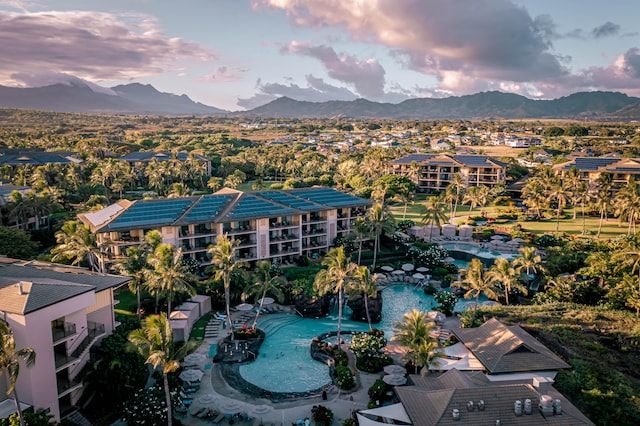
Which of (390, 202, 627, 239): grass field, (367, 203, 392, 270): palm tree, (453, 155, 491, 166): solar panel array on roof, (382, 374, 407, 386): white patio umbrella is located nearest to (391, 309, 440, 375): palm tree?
(382, 374, 407, 386): white patio umbrella

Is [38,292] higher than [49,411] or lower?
higher

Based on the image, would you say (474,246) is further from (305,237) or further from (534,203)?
(305,237)

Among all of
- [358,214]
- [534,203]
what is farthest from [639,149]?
[358,214]

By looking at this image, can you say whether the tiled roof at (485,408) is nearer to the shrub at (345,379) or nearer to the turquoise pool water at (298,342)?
the shrub at (345,379)

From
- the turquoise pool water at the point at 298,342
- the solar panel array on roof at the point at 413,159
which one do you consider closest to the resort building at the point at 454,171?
the solar panel array on roof at the point at 413,159

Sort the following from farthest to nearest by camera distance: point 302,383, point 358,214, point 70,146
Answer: point 70,146 < point 358,214 < point 302,383

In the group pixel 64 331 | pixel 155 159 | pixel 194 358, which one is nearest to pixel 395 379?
pixel 194 358

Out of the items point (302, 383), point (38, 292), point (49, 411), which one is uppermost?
point (38, 292)
